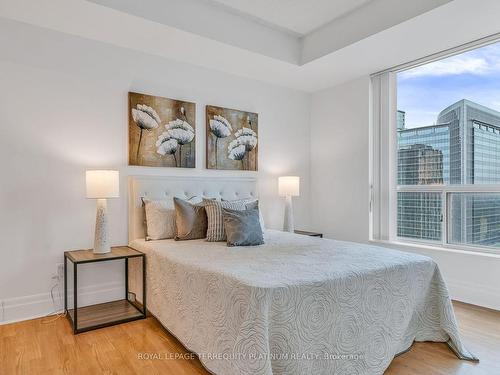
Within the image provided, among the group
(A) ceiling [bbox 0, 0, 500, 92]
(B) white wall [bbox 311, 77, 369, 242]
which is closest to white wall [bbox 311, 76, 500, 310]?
(B) white wall [bbox 311, 77, 369, 242]

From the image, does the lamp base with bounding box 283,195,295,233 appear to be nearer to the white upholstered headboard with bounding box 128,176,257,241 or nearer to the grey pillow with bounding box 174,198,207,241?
the white upholstered headboard with bounding box 128,176,257,241

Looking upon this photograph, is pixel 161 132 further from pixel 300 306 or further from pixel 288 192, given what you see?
pixel 300 306

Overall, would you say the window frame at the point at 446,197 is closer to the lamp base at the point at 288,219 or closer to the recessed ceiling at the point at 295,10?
the lamp base at the point at 288,219

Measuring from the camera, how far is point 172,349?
7.75ft

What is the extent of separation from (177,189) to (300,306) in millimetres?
2208

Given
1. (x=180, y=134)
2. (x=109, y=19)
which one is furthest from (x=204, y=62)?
(x=109, y=19)

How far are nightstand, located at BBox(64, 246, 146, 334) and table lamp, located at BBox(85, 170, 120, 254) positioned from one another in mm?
104

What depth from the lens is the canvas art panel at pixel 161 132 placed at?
3391 millimetres

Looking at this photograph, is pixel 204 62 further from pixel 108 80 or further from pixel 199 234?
pixel 199 234

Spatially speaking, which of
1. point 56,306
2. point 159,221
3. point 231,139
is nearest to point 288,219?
point 231,139

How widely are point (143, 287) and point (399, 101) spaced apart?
3430 mm

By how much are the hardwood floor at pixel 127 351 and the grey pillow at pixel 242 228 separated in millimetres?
922

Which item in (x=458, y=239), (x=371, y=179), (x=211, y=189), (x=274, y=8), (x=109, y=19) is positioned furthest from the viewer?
(x=371, y=179)

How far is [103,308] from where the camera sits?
122 inches
